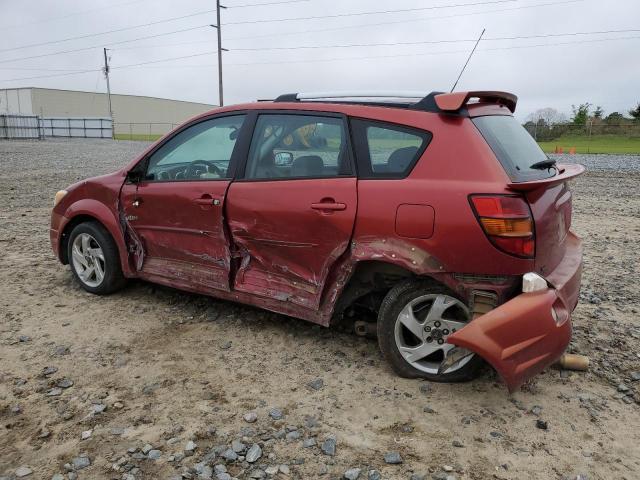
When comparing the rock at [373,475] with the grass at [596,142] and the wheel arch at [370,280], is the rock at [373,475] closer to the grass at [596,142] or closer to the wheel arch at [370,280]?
the wheel arch at [370,280]

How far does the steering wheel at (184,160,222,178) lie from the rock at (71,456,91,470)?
2172mm

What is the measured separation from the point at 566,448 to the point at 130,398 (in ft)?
7.92

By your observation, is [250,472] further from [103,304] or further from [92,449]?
[103,304]

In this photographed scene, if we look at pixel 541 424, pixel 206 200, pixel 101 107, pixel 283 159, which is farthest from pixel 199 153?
pixel 101 107

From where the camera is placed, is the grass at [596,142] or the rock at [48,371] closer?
the rock at [48,371]

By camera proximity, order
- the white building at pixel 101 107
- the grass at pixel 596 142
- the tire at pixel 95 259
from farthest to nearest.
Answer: the white building at pixel 101 107, the grass at pixel 596 142, the tire at pixel 95 259

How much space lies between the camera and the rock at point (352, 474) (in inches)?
97.8

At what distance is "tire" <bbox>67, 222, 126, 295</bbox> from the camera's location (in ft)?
15.3

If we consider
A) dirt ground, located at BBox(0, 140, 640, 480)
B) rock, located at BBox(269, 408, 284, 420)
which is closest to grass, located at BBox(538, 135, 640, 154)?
dirt ground, located at BBox(0, 140, 640, 480)

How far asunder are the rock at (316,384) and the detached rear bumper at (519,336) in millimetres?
879

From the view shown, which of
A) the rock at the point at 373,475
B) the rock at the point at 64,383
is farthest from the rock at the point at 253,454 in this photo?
the rock at the point at 64,383

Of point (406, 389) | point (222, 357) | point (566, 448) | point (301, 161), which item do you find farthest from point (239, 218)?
point (566, 448)

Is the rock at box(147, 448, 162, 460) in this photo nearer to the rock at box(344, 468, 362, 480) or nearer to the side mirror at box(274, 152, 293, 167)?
the rock at box(344, 468, 362, 480)

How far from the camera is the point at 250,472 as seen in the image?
8.27 feet
